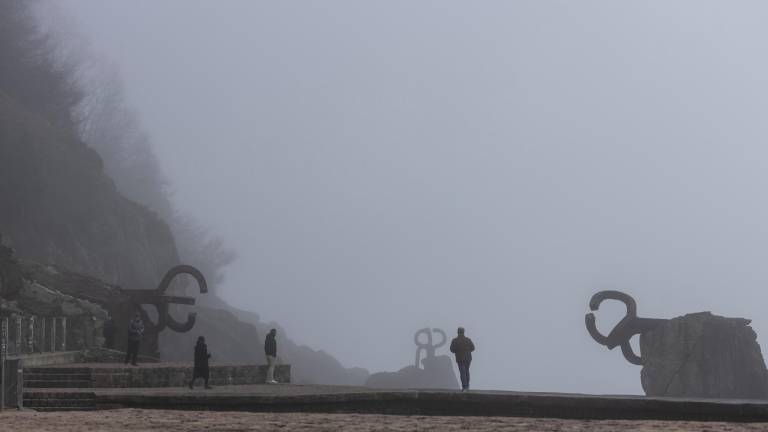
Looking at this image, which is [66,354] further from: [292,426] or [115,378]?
[292,426]

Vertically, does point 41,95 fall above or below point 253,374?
above

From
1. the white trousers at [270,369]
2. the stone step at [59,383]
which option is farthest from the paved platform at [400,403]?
the white trousers at [270,369]

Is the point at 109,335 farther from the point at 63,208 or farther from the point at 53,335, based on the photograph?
the point at 63,208

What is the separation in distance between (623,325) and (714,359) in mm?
3587

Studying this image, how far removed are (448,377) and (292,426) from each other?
191 feet

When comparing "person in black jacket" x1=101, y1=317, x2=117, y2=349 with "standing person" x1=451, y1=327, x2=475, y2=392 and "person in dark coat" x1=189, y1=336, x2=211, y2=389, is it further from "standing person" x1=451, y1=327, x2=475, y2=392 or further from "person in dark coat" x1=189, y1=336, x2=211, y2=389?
"standing person" x1=451, y1=327, x2=475, y2=392

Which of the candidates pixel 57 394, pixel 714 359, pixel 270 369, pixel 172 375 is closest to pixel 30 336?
pixel 172 375

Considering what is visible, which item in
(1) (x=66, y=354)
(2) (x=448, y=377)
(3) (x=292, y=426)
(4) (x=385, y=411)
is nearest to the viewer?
(3) (x=292, y=426)

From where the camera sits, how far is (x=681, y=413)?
1536 cm

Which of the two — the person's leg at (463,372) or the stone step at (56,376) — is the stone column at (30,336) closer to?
the stone step at (56,376)

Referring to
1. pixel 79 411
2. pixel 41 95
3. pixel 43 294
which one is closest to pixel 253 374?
pixel 79 411

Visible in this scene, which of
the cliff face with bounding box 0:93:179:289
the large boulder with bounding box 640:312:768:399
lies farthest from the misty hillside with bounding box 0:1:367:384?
the large boulder with bounding box 640:312:768:399

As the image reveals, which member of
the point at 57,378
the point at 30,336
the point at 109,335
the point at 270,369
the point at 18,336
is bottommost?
the point at 57,378

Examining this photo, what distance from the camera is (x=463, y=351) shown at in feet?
67.4
